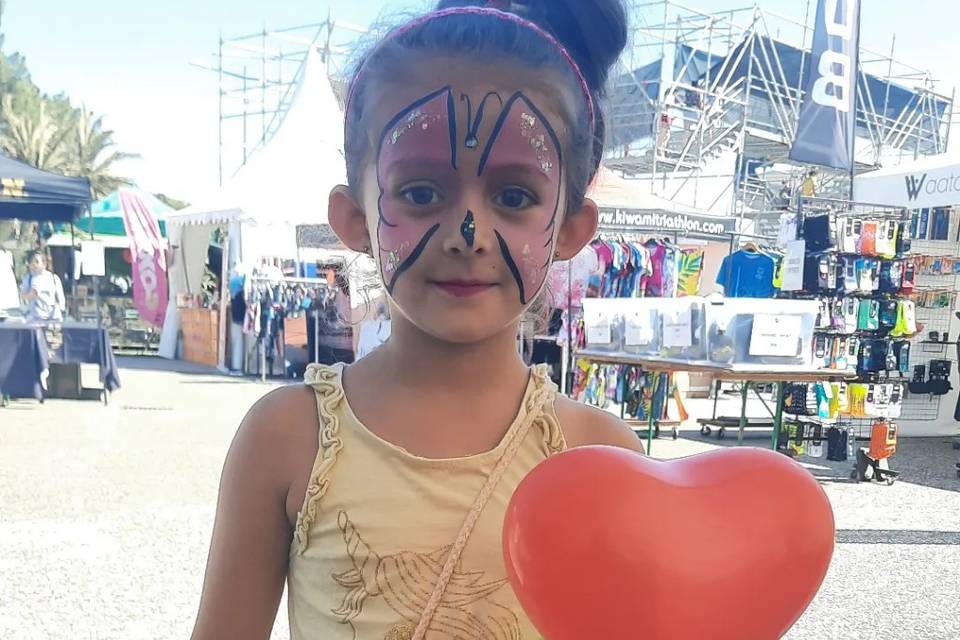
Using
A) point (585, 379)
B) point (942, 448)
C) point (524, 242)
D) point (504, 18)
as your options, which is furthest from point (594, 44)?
point (942, 448)

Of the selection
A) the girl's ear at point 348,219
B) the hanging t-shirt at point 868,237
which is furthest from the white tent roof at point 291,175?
the girl's ear at point 348,219

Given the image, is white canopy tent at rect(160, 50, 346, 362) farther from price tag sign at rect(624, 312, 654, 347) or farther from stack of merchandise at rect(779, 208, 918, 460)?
stack of merchandise at rect(779, 208, 918, 460)

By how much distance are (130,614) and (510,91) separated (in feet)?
9.06

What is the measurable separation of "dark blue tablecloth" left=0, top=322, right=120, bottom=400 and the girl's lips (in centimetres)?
715

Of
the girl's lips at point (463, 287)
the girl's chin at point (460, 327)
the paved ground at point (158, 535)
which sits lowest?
the paved ground at point (158, 535)

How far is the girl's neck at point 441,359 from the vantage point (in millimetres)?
993

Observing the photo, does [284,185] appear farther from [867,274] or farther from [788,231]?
[867,274]

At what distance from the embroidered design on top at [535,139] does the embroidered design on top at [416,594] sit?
0.51m

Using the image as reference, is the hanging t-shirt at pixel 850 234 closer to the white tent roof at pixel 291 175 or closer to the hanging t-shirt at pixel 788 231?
the hanging t-shirt at pixel 788 231

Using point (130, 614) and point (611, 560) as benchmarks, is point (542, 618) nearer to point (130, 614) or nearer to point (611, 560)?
point (611, 560)

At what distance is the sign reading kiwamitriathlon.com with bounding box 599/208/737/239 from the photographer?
6.57m

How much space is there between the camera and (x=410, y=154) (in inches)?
35.8

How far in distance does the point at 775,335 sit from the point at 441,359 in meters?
4.08

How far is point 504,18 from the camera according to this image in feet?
3.15
